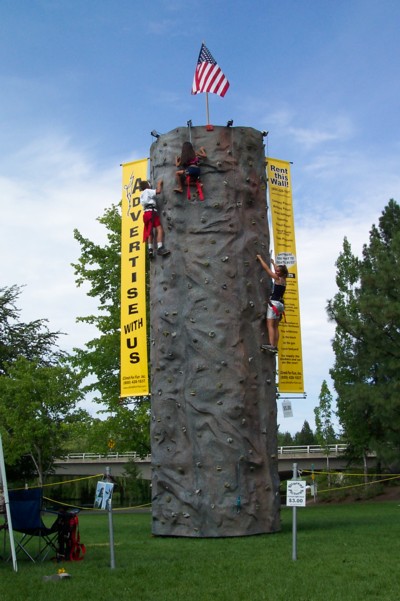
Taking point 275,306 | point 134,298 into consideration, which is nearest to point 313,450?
point 134,298

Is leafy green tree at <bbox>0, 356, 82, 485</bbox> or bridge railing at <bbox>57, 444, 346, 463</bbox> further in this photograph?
bridge railing at <bbox>57, 444, 346, 463</bbox>

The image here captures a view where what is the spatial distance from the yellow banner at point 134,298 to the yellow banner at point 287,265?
292cm

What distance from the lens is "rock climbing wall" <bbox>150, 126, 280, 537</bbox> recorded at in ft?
49.2

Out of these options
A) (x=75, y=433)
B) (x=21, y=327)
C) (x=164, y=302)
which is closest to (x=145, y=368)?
(x=164, y=302)

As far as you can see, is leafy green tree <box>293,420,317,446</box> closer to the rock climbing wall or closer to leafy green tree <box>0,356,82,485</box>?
leafy green tree <box>0,356,82,485</box>

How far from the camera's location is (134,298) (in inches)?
677

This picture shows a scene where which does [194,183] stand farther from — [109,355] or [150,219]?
[109,355]

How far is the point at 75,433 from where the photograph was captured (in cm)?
2845

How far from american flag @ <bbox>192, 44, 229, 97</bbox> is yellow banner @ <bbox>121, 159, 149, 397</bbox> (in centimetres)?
208

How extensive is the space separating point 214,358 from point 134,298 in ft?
9.20

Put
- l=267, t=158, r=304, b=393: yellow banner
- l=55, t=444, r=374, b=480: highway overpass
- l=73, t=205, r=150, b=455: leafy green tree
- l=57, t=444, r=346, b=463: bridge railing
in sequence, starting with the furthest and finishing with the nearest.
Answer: l=57, t=444, r=346, b=463: bridge railing → l=55, t=444, r=374, b=480: highway overpass → l=73, t=205, r=150, b=455: leafy green tree → l=267, t=158, r=304, b=393: yellow banner

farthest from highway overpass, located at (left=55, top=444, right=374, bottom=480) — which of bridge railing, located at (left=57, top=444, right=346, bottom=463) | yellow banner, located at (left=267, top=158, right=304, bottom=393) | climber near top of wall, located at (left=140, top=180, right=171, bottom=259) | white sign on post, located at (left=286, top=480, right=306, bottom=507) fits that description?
white sign on post, located at (left=286, top=480, right=306, bottom=507)

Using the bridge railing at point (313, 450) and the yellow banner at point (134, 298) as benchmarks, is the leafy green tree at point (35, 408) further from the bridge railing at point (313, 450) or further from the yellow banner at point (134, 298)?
the bridge railing at point (313, 450)

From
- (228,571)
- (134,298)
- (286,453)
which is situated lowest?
(228,571)
